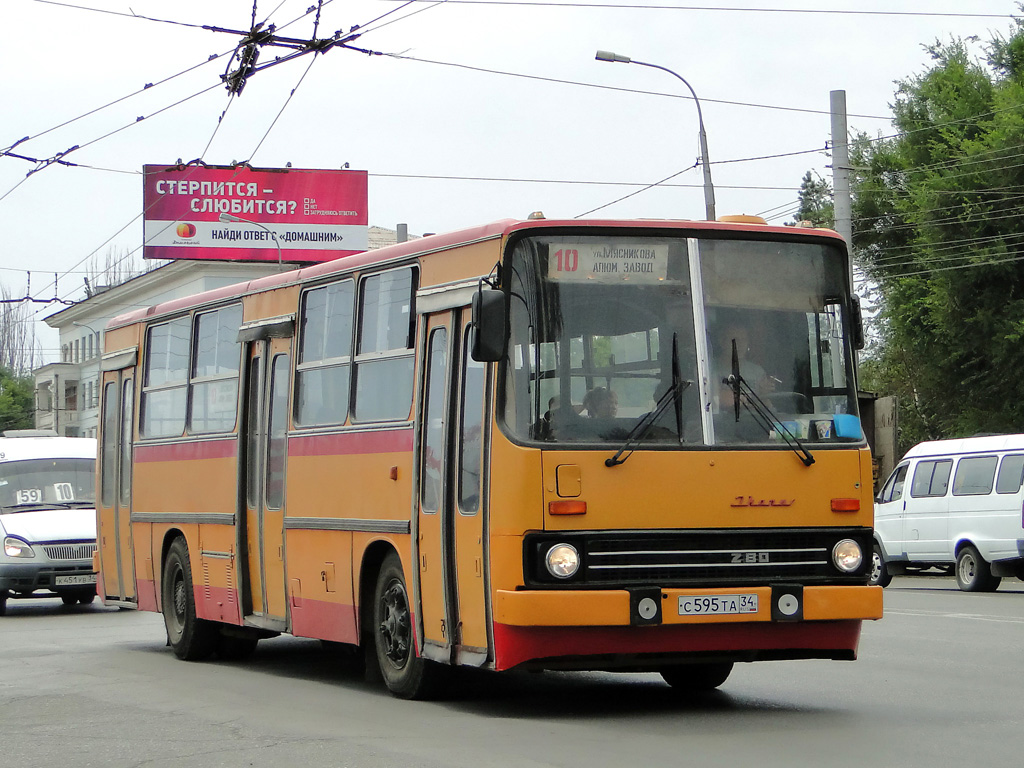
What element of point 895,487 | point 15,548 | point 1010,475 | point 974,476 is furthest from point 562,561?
point 895,487

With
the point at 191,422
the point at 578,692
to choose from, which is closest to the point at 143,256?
the point at 191,422

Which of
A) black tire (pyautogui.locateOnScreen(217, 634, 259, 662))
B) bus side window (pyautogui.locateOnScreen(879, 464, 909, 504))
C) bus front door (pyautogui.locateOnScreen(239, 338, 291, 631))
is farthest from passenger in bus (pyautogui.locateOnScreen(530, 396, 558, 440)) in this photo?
bus side window (pyautogui.locateOnScreen(879, 464, 909, 504))

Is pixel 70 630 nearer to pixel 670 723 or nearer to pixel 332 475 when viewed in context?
pixel 332 475

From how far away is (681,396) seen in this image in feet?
32.1

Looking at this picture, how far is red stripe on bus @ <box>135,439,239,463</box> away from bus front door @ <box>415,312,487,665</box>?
3.47 meters

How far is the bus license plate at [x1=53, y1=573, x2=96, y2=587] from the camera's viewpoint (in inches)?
871

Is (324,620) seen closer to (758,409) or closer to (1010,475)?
(758,409)

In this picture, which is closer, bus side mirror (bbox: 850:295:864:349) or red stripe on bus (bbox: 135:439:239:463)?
bus side mirror (bbox: 850:295:864:349)

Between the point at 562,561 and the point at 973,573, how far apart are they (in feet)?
57.7

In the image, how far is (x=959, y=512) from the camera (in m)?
26.0

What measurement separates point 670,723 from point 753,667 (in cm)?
383

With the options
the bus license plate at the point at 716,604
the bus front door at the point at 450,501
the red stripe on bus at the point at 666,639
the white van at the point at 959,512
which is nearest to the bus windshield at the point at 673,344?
the bus front door at the point at 450,501

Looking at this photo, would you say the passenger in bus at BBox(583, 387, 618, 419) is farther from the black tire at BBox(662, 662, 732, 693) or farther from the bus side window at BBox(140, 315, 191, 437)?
the bus side window at BBox(140, 315, 191, 437)

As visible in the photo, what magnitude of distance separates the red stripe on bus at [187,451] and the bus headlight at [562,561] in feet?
16.1
